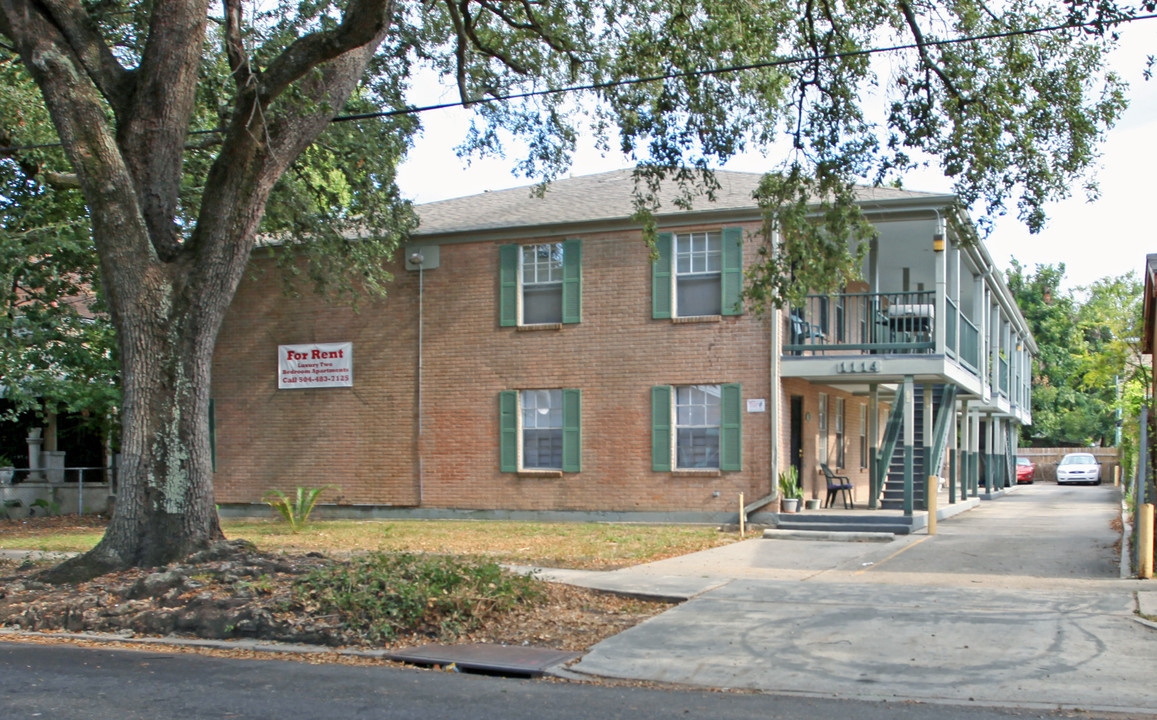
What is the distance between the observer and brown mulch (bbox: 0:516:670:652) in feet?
28.0

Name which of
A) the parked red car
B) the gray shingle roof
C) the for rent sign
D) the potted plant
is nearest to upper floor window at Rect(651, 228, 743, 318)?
the gray shingle roof

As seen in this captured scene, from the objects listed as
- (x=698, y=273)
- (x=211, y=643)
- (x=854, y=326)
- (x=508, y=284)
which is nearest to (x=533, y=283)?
(x=508, y=284)

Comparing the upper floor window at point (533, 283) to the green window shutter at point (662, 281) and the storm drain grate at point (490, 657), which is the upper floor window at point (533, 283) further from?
the storm drain grate at point (490, 657)

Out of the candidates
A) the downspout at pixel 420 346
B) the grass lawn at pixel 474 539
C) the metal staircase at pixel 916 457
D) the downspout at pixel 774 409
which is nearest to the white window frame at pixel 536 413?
the grass lawn at pixel 474 539

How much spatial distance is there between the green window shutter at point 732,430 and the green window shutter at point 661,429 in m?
0.97

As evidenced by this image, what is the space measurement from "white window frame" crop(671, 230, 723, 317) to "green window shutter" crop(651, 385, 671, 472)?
4.79 feet

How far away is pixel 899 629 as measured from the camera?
28.0 feet

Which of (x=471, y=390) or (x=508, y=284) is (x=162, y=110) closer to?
(x=508, y=284)

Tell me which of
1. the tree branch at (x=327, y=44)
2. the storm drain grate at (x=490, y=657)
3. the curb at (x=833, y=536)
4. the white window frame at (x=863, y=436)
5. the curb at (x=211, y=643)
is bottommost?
the curb at (x=833, y=536)

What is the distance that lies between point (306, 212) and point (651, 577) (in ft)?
29.0

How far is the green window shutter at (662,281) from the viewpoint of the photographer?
61.9 ft

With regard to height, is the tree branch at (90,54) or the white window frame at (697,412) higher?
the tree branch at (90,54)

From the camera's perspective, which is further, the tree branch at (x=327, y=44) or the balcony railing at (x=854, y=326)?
the balcony railing at (x=854, y=326)

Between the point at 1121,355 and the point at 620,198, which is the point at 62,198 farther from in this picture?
the point at 1121,355
